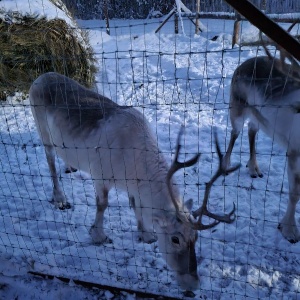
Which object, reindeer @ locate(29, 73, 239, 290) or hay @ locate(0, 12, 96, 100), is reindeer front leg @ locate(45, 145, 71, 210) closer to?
reindeer @ locate(29, 73, 239, 290)

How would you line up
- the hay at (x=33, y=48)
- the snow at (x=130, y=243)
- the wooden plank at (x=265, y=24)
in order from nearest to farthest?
the wooden plank at (x=265, y=24), the snow at (x=130, y=243), the hay at (x=33, y=48)

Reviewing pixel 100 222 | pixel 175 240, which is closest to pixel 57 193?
pixel 100 222

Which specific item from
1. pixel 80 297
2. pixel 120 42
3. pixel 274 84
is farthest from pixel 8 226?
pixel 120 42

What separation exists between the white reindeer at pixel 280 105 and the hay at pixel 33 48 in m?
3.50

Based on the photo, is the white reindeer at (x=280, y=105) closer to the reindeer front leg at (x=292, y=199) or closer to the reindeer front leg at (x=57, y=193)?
the reindeer front leg at (x=292, y=199)

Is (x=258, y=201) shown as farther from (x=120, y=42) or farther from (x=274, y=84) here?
(x=120, y=42)

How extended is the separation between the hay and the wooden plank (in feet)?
16.7

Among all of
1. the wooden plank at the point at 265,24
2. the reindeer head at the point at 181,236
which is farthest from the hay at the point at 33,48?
the wooden plank at the point at 265,24

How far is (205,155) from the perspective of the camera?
17.3ft

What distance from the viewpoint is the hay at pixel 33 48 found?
272 inches

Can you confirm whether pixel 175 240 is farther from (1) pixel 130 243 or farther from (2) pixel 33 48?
(2) pixel 33 48

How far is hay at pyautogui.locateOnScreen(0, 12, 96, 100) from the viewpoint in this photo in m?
6.92

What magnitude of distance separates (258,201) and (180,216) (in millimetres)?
1945

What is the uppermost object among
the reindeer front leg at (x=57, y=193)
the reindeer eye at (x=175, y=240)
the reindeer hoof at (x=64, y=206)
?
the reindeer eye at (x=175, y=240)
